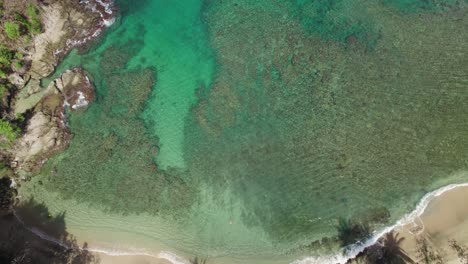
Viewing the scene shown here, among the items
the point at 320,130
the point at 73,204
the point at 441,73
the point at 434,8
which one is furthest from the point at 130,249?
the point at 434,8

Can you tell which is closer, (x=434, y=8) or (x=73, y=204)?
(x=73, y=204)

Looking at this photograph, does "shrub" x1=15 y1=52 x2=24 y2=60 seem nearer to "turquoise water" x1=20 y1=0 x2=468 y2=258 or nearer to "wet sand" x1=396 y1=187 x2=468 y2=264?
"turquoise water" x1=20 y1=0 x2=468 y2=258

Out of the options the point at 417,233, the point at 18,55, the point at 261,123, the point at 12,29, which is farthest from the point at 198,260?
the point at 12,29

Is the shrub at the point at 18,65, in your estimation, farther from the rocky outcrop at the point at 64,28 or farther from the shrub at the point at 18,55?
the rocky outcrop at the point at 64,28

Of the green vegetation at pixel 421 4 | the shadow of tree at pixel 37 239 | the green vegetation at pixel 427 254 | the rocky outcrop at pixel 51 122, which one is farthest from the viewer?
the green vegetation at pixel 421 4

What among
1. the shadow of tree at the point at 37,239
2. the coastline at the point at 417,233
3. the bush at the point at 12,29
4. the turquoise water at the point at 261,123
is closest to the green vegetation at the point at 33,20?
the bush at the point at 12,29

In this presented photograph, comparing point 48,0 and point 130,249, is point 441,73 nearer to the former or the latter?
point 130,249

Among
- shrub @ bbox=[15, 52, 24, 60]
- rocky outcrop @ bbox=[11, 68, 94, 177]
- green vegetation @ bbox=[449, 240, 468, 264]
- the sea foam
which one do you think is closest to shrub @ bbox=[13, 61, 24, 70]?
shrub @ bbox=[15, 52, 24, 60]
